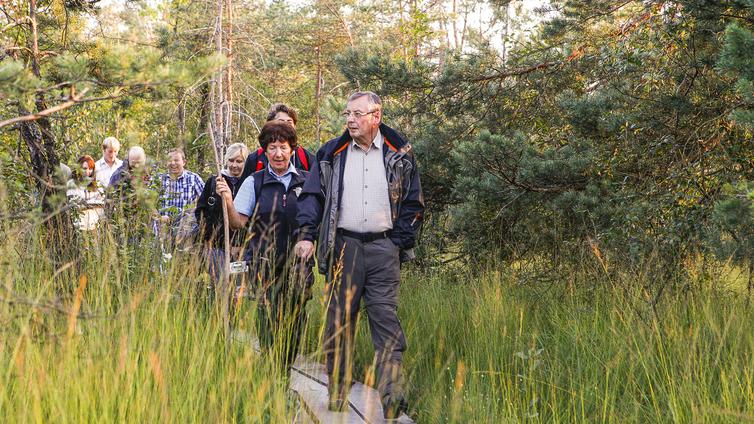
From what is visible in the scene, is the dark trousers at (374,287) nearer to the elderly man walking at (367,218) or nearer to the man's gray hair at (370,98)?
the elderly man walking at (367,218)

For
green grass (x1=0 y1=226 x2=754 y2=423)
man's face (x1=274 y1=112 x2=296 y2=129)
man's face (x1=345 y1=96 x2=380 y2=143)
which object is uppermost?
man's face (x1=274 y1=112 x2=296 y2=129)

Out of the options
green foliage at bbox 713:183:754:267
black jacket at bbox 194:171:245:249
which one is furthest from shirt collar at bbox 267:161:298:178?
green foliage at bbox 713:183:754:267

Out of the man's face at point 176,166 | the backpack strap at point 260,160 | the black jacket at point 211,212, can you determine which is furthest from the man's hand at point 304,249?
the man's face at point 176,166

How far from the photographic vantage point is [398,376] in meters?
4.82

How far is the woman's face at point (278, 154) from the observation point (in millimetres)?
5863

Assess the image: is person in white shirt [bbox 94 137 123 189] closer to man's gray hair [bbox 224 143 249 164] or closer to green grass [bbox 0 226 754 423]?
man's gray hair [bbox 224 143 249 164]

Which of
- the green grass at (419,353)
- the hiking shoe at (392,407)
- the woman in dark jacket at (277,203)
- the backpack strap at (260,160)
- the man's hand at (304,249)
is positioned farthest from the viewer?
the backpack strap at (260,160)

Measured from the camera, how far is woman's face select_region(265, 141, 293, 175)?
5.86m

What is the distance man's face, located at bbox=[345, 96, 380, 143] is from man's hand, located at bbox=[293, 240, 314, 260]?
744mm

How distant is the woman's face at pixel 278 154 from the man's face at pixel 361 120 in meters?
0.92

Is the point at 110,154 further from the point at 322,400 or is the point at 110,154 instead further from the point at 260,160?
the point at 322,400

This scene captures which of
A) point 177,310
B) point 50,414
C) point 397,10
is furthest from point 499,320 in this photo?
point 397,10

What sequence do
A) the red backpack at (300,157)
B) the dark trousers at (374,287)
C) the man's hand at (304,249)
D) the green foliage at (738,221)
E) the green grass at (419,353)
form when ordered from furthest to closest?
the red backpack at (300,157), the man's hand at (304,249), the dark trousers at (374,287), the green foliage at (738,221), the green grass at (419,353)

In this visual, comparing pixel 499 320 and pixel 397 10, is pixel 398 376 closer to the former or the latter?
pixel 499 320
